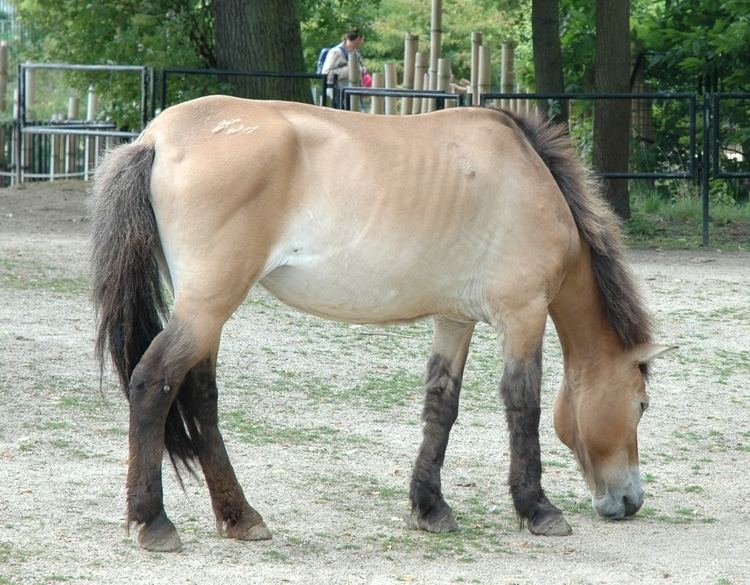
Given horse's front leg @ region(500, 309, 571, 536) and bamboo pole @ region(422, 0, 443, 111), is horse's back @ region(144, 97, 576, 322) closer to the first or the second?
horse's front leg @ region(500, 309, 571, 536)

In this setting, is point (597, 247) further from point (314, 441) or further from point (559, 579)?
point (314, 441)

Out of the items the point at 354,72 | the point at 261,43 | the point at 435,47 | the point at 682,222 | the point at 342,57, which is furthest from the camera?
the point at 435,47

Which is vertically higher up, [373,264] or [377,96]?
[377,96]

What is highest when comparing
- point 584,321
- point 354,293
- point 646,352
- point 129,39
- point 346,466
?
point 129,39

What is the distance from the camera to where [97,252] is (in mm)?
4414

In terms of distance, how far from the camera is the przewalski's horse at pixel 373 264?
168 inches

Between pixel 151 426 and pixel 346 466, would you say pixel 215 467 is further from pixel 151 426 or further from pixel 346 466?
pixel 346 466

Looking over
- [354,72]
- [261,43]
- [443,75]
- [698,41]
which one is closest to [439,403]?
[261,43]

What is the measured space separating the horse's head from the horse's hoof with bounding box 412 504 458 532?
0.58 metres

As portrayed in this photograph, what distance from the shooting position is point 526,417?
4668mm

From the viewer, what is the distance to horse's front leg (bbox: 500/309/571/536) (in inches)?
183

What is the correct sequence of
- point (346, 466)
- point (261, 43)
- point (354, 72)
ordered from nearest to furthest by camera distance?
point (346, 466) < point (261, 43) < point (354, 72)

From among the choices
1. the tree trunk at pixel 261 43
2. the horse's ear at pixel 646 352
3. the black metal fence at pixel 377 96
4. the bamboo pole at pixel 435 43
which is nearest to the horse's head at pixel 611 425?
the horse's ear at pixel 646 352

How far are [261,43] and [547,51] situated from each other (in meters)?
3.41
